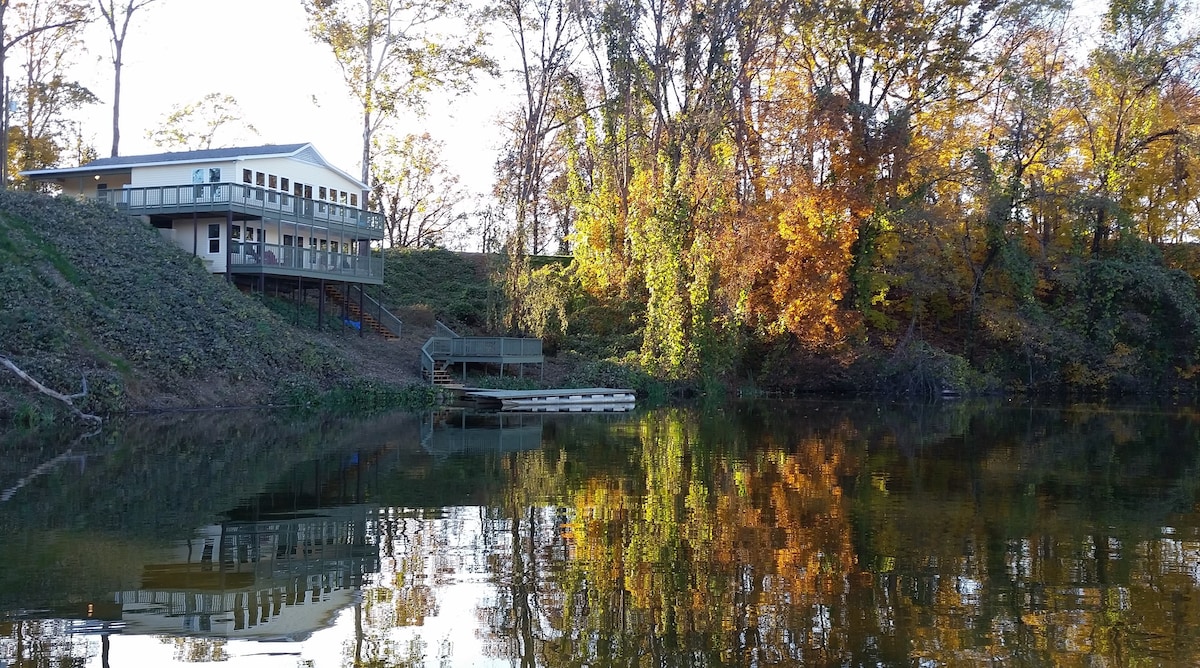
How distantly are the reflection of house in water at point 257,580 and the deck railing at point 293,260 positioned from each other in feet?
89.6

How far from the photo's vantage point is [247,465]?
63.2 ft

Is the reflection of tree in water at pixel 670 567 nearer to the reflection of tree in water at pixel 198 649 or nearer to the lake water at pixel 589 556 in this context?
the lake water at pixel 589 556

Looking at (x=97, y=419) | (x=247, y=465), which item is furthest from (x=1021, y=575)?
(x=97, y=419)

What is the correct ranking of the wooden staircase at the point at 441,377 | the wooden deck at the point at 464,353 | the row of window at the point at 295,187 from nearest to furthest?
the wooden staircase at the point at 441,377
the wooden deck at the point at 464,353
the row of window at the point at 295,187

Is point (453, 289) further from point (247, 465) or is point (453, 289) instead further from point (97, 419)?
point (247, 465)

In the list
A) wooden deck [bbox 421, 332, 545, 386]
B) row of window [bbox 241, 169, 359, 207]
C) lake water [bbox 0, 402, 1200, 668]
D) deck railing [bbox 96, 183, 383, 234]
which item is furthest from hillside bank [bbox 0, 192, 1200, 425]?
lake water [bbox 0, 402, 1200, 668]

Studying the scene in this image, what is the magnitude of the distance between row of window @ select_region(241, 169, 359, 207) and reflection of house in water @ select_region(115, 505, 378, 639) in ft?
104

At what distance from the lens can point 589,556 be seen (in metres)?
11.9

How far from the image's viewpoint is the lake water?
340 inches

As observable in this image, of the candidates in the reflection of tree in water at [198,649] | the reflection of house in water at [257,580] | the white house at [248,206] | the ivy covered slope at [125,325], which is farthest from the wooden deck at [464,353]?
the reflection of tree in water at [198,649]

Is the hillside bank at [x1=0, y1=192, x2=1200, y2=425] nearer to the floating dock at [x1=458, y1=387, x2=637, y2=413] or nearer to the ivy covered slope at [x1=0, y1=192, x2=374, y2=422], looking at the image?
the ivy covered slope at [x1=0, y1=192, x2=374, y2=422]

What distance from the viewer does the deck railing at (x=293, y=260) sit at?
39.8 metres

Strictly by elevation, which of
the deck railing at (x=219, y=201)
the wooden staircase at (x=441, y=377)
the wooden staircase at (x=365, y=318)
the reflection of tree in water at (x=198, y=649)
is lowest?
the reflection of tree in water at (x=198, y=649)

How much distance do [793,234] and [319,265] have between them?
1839 centimetres
